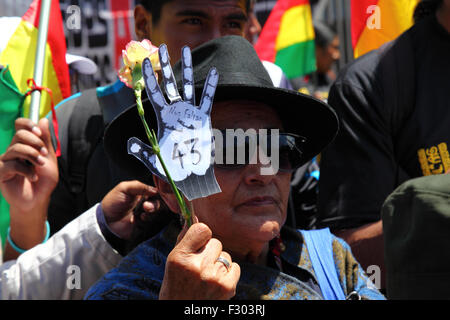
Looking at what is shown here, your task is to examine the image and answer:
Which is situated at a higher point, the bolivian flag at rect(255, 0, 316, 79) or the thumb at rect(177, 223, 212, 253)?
the bolivian flag at rect(255, 0, 316, 79)

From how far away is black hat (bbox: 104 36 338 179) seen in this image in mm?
1957

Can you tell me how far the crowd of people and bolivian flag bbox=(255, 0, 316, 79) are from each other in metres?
1.93

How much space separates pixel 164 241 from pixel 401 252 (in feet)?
3.56

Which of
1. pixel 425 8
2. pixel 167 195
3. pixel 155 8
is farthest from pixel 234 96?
pixel 425 8

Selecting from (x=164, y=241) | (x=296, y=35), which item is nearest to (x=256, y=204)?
(x=164, y=241)

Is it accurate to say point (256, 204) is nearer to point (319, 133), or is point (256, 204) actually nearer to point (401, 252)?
point (319, 133)

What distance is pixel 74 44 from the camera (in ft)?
17.3

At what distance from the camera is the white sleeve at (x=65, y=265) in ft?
7.12

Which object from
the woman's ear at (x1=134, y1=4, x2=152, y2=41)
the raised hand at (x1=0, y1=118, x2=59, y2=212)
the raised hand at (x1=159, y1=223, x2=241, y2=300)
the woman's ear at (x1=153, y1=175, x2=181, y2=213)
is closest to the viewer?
the raised hand at (x1=159, y1=223, x2=241, y2=300)

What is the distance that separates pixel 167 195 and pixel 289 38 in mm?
3180

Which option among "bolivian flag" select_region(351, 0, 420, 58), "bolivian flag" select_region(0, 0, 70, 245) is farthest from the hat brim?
"bolivian flag" select_region(351, 0, 420, 58)

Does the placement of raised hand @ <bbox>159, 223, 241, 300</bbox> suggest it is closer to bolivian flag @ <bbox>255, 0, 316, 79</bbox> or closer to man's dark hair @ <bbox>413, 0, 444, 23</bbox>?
man's dark hair @ <bbox>413, 0, 444, 23</bbox>

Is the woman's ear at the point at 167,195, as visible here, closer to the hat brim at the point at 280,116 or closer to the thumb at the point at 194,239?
the hat brim at the point at 280,116

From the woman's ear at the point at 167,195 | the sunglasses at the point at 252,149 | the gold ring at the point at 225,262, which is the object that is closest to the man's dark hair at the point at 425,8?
the sunglasses at the point at 252,149
